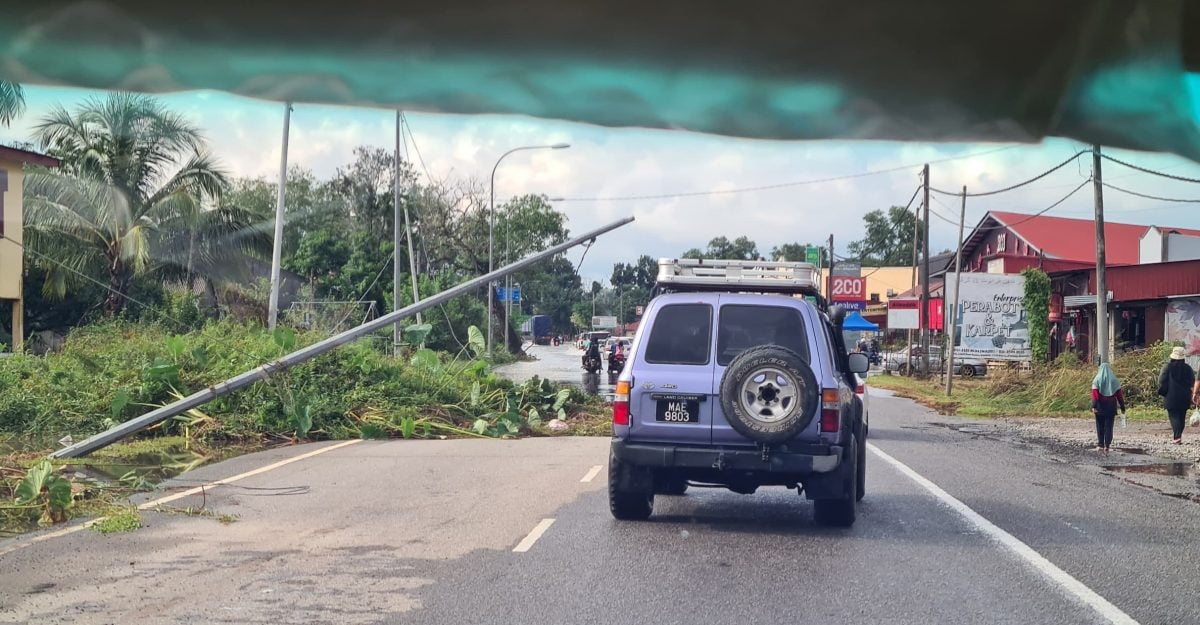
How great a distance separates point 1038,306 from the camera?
134ft

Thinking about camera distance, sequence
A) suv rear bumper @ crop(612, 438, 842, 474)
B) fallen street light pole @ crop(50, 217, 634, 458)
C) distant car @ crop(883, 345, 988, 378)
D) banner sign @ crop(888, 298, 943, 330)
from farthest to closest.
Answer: banner sign @ crop(888, 298, 943, 330) < distant car @ crop(883, 345, 988, 378) < fallen street light pole @ crop(50, 217, 634, 458) < suv rear bumper @ crop(612, 438, 842, 474)

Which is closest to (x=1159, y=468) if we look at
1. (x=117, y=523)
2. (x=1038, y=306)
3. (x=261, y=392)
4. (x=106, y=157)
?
(x=117, y=523)

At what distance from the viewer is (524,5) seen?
1.53 m

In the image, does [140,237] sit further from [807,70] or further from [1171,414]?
[1171,414]

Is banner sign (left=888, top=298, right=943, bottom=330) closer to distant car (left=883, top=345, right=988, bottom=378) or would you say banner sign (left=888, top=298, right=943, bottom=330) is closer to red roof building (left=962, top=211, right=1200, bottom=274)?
distant car (left=883, top=345, right=988, bottom=378)

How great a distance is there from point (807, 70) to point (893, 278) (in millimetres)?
88149

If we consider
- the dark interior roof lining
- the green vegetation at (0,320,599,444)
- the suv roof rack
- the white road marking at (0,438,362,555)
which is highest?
the suv roof rack

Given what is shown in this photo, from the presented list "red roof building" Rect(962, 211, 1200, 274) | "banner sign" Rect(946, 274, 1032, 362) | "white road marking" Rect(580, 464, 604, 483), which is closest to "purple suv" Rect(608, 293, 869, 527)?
"white road marking" Rect(580, 464, 604, 483)

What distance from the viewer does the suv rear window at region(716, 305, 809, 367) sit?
33.8 feet

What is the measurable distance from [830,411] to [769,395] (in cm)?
61

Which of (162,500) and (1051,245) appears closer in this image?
(162,500)

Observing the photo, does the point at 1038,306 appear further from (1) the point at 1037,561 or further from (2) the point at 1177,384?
(1) the point at 1037,561

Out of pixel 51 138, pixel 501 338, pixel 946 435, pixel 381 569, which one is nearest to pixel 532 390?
pixel 946 435

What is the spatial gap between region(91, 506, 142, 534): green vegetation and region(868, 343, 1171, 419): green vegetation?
22893mm
